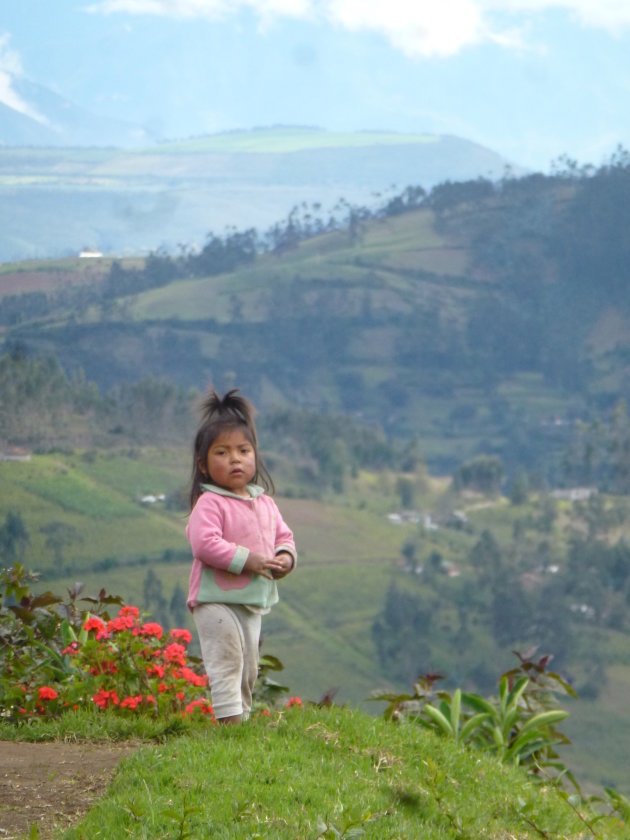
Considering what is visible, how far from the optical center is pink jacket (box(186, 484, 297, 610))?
12.8 feet

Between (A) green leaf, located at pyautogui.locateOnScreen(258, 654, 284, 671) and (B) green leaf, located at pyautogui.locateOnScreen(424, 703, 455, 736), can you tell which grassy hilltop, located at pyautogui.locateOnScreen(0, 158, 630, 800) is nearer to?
(A) green leaf, located at pyautogui.locateOnScreen(258, 654, 284, 671)

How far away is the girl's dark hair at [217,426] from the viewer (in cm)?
408

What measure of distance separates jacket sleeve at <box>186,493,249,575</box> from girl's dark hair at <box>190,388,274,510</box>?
0.55 feet

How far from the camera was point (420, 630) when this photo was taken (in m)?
36.0

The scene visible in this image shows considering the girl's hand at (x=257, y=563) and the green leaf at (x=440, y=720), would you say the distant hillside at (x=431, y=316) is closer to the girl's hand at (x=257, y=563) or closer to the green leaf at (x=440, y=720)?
the green leaf at (x=440, y=720)

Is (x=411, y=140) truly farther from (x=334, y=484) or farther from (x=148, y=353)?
(x=334, y=484)

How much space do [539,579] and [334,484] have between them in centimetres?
705

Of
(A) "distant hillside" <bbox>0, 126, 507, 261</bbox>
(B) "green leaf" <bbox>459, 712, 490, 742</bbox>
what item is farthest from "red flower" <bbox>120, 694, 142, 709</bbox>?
(A) "distant hillside" <bbox>0, 126, 507, 261</bbox>

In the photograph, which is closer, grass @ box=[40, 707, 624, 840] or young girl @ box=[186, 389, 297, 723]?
grass @ box=[40, 707, 624, 840]

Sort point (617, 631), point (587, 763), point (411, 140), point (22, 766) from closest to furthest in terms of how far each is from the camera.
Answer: point (22, 766)
point (587, 763)
point (617, 631)
point (411, 140)

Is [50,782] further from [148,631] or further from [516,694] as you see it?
[516,694]

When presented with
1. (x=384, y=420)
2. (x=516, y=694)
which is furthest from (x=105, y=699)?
(x=384, y=420)

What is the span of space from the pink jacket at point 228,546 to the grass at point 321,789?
0.42 meters

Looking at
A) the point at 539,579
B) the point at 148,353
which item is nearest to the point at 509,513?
the point at 539,579
